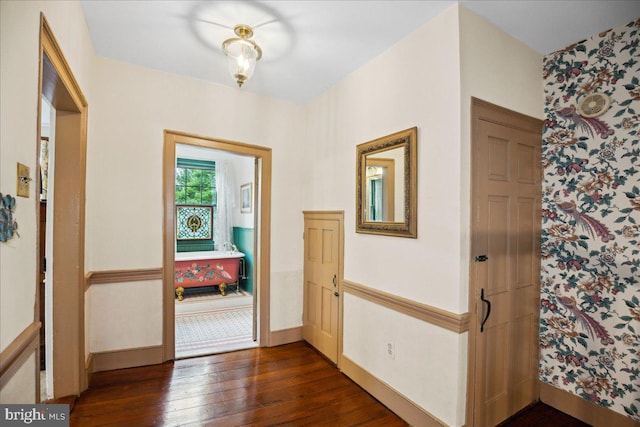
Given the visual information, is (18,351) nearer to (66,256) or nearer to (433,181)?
(66,256)

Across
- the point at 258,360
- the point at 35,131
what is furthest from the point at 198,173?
the point at 35,131

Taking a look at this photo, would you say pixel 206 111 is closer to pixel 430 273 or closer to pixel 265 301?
pixel 265 301

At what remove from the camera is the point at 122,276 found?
112 inches

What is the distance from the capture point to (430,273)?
210cm

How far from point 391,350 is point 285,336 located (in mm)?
1596

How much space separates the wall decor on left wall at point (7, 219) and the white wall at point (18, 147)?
27mm

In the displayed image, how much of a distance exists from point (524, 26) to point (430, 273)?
183 cm

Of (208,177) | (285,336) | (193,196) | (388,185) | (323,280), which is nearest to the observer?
(388,185)

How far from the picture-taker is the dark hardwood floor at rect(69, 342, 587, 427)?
2.22m

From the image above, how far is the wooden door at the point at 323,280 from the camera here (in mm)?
3119

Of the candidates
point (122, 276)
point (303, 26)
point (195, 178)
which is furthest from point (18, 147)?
point (195, 178)

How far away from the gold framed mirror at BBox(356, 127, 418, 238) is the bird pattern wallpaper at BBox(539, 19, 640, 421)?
3.88ft

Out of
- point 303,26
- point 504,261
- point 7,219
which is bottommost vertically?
point 504,261

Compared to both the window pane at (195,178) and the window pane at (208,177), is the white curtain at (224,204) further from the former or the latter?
the window pane at (195,178)
